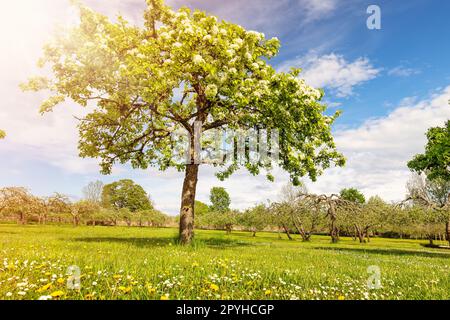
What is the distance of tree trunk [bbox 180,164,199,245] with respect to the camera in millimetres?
18859

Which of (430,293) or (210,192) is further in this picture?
(210,192)

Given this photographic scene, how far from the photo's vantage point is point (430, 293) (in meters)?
7.32

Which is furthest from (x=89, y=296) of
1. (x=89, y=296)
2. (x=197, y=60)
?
(x=197, y=60)

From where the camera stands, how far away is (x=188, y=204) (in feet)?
62.9

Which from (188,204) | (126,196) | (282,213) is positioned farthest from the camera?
(126,196)

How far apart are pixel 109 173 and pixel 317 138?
15044 mm

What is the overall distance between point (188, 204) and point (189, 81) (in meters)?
7.50

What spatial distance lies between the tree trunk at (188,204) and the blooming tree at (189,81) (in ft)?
0.20

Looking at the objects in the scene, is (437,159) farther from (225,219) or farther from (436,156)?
(225,219)

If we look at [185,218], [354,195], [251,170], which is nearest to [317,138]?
[251,170]

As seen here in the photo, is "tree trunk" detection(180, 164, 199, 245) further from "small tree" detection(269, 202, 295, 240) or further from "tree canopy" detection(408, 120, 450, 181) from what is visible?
"small tree" detection(269, 202, 295, 240)

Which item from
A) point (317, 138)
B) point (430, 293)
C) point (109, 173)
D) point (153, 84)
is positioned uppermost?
point (153, 84)

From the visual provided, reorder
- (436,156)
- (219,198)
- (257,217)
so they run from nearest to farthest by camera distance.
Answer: (436,156) < (257,217) < (219,198)
